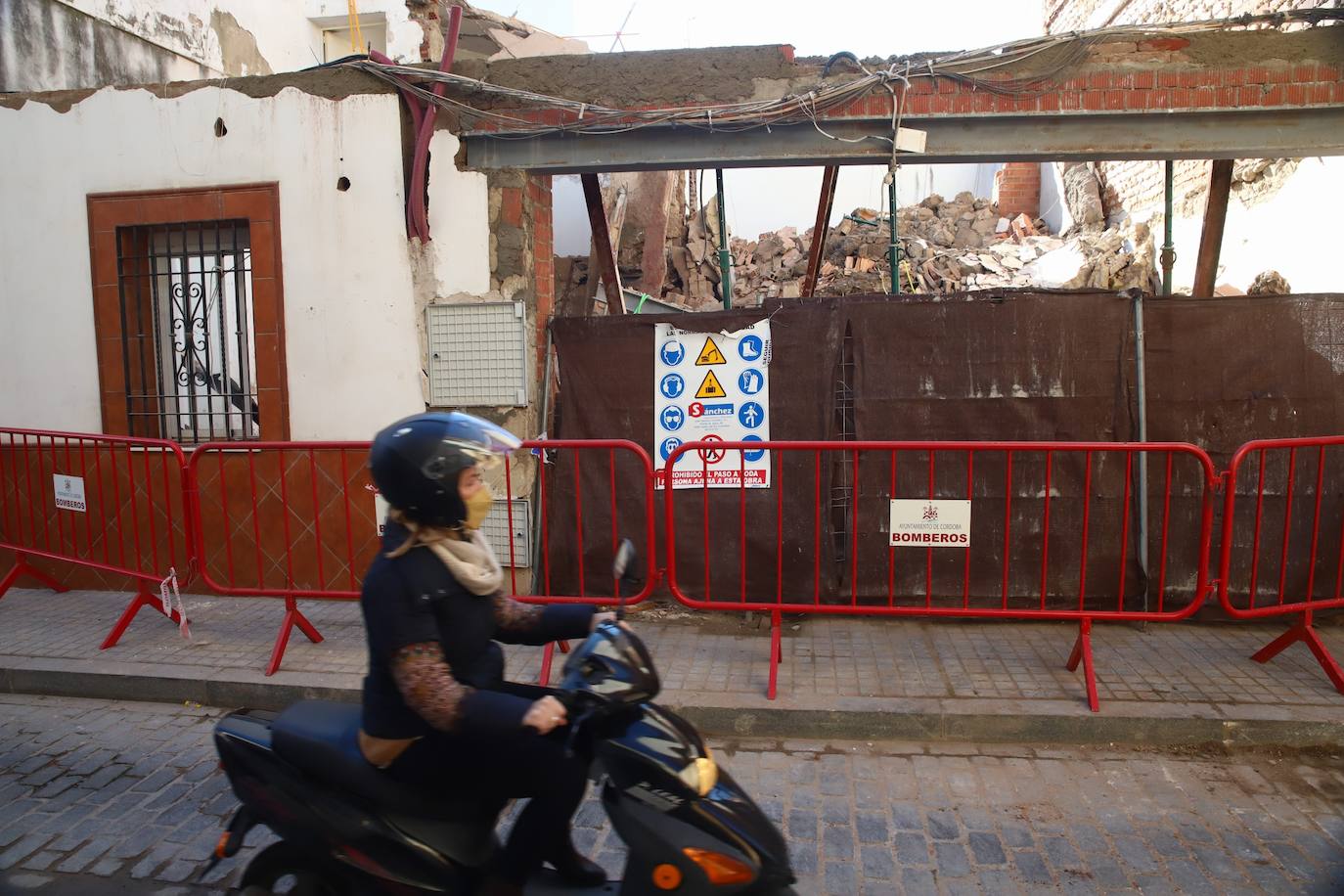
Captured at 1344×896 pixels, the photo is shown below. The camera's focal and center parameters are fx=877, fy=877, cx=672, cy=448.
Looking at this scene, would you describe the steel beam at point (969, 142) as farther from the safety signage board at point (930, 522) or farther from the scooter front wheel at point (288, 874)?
the scooter front wheel at point (288, 874)

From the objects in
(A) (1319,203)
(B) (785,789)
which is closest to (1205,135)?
(A) (1319,203)

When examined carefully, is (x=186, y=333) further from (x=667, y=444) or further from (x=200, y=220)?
(x=667, y=444)

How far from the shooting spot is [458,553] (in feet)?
7.96

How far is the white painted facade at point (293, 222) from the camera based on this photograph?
6.32 meters

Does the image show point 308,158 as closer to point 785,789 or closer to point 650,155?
point 650,155

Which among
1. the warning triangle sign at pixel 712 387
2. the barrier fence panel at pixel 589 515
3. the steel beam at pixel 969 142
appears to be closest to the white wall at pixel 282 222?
the steel beam at pixel 969 142

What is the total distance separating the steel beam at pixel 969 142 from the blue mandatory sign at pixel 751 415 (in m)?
1.67

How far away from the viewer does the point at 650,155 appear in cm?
607

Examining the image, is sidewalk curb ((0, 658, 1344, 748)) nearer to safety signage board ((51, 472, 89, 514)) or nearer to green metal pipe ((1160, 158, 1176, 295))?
safety signage board ((51, 472, 89, 514))

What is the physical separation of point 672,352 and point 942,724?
308 centimetres

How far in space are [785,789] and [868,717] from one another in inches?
28.8

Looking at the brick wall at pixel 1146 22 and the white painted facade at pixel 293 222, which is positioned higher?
the brick wall at pixel 1146 22

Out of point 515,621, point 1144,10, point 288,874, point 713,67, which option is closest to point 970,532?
point 713,67

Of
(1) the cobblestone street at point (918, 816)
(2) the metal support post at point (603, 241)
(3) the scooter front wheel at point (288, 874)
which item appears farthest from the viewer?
(2) the metal support post at point (603, 241)
